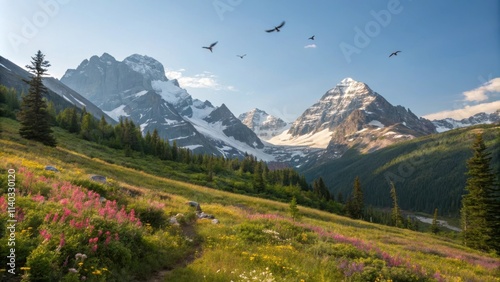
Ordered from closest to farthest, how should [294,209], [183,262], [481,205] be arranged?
1. [183,262]
2. [294,209]
3. [481,205]

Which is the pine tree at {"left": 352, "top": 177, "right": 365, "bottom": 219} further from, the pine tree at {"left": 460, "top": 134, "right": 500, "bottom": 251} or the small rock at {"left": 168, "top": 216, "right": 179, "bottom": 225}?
the small rock at {"left": 168, "top": 216, "right": 179, "bottom": 225}

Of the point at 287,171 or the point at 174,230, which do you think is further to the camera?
the point at 287,171

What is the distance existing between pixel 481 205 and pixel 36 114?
65.2m

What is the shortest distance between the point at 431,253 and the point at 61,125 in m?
102

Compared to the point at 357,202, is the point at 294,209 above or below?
above

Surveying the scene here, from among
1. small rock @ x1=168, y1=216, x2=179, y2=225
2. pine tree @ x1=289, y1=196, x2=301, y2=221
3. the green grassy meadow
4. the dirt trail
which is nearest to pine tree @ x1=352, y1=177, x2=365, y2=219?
pine tree @ x1=289, y1=196, x2=301, y2=221

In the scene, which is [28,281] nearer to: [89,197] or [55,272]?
[55,272]

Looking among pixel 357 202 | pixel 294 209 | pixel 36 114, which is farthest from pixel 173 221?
pixel 357 202

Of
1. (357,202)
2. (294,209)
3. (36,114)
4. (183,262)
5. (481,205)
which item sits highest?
(36,114)

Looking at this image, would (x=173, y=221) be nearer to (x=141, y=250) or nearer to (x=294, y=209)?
(x=141, y=250)

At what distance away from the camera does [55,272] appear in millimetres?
6348

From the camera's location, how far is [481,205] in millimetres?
39594

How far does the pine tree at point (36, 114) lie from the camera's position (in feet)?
143

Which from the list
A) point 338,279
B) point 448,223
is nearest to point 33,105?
point 338,279
